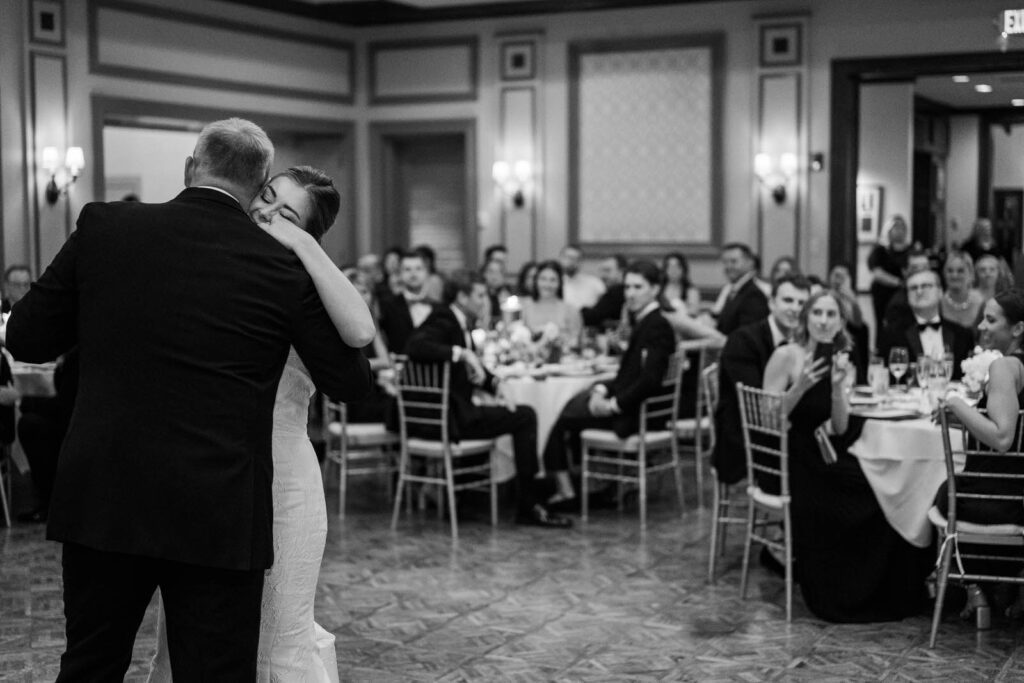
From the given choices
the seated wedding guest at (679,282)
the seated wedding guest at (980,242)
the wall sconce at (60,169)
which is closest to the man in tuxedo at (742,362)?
the seated wedding guest at (679,282)

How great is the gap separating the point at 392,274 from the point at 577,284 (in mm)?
1565

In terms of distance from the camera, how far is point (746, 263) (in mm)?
9398

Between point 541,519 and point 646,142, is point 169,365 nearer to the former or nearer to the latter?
point 541,519

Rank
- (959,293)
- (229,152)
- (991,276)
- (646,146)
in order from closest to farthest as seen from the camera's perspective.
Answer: (229,152)
(959,293)
(991,276)
(646,146)

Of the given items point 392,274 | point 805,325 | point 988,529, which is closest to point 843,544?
point 988,529

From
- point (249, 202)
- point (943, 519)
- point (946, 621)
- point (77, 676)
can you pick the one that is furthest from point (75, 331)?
point (946, 621)

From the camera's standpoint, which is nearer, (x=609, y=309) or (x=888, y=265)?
(x=609, y=309)

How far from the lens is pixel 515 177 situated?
1245cm

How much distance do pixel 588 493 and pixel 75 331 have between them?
5245mm

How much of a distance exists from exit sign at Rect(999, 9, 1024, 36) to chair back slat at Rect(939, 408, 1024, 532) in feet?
15.2

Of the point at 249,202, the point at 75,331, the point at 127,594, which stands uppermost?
the point at 249,202

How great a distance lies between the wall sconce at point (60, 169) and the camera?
32.3 feet

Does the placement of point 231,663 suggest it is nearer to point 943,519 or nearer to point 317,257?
point 317,257

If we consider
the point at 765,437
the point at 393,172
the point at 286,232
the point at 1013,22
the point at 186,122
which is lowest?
the point at 765,437
